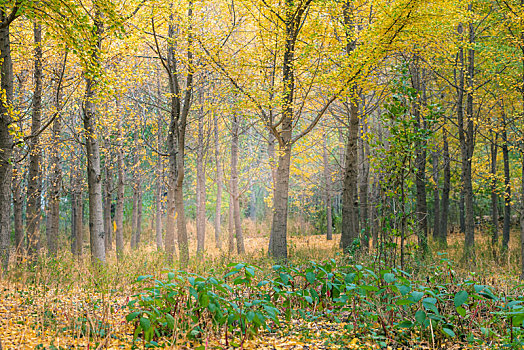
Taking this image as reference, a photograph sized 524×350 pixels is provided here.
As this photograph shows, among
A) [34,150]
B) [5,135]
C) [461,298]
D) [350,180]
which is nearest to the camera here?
[461,298]

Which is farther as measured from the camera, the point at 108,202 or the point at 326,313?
the point at 108,202

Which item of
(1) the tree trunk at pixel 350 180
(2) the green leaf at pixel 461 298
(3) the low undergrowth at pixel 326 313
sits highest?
(1) the tree trunk at pixel 350 180

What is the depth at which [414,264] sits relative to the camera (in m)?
4.93

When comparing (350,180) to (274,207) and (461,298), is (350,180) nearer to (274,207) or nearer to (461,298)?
(274,207)

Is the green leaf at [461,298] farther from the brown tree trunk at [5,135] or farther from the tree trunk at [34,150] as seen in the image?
the tree trunk at [34,150]

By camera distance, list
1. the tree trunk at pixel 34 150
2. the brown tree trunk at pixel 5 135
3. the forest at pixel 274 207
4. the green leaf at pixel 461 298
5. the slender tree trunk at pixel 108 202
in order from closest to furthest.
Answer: the green leaf at pixel 461 298 < the forest at pixel 274 207 < the brown tree trunk at pixel 5 135 < the tree trunk at pixel 34 150 < the slender tree trunk at pixel 108 202

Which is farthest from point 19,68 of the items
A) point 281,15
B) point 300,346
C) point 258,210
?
point 258,210

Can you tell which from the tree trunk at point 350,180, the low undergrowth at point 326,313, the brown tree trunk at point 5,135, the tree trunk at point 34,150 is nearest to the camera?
the low undergrowth at point 326,313

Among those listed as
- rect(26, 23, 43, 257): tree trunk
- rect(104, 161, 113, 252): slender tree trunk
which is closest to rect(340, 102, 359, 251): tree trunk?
rect(26, 23, 43, 257): tree trunk

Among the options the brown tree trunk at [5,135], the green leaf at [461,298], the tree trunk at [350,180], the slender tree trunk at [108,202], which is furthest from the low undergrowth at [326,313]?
the slender tree trunk at [108,202]

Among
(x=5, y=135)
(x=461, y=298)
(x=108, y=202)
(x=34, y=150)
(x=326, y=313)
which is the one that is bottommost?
(x=326, y=313)

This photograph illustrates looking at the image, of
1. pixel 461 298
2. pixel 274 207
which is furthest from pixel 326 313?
pixel 274 207

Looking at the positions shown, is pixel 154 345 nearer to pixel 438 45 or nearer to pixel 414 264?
pixel 414 264

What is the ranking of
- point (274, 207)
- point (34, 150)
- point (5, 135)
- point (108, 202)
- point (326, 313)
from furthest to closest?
point (108, 202) → point (274, 207) → point (34, 150) → point (5, 135) → point (326, 313)
